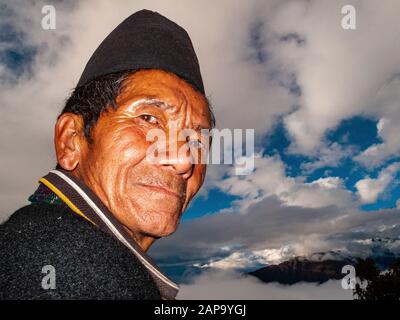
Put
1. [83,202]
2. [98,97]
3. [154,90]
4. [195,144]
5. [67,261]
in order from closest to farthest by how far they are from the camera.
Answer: [67,261] → [83,202] → [154,90] → [98,97] → [195,144]

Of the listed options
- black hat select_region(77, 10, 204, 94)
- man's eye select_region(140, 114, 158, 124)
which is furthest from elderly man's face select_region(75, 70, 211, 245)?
black hat select_region(77, 10, 204, 94)

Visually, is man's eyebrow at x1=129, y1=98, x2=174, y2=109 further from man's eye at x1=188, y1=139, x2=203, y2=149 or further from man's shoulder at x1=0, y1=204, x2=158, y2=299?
man's shoulder at x1=0, y1=204, x2=158, y2=299

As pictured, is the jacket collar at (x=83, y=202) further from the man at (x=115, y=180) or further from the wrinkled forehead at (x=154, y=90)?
the wrinkled forehead at (x=154, y=90)

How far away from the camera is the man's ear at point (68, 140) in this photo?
101 inches

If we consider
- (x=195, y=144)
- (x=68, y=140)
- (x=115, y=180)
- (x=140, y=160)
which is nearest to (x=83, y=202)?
(x=115, y=180)

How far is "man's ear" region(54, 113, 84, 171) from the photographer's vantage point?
8.43ft

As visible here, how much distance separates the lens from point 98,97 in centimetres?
269

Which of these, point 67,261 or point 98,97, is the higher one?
point 98,97

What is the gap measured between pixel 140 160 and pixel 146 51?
94 centimetres

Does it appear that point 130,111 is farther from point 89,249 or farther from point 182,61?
point 89,249

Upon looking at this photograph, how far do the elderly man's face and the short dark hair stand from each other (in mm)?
53

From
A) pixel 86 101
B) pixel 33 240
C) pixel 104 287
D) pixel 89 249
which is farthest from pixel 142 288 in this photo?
pixel 86 101

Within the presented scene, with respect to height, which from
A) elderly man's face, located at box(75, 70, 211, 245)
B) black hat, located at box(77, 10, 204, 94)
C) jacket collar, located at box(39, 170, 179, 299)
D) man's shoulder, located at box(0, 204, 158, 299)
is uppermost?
black hat, located at box(77, 10, 204, 94)

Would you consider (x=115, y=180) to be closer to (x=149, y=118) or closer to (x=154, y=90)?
(x=149, y=118)
